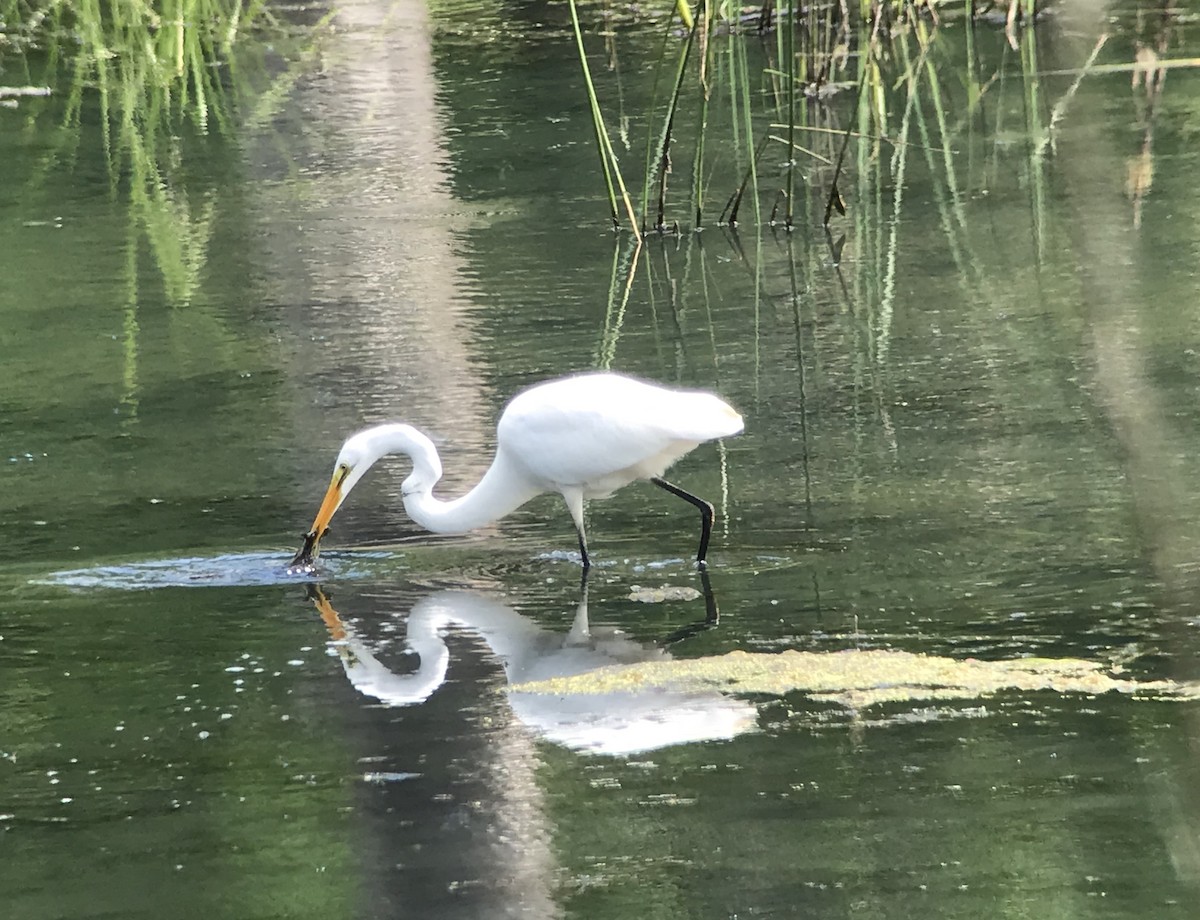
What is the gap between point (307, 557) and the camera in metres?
5.67

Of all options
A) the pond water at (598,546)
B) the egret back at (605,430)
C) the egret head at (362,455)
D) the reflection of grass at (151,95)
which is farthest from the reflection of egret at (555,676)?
the reflection of grass at (151,95)

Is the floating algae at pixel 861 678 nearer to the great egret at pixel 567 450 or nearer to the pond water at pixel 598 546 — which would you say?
the pond water at pixel 598 546

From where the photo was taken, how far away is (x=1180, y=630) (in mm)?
4645

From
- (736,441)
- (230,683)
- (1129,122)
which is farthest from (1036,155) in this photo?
(230,683)

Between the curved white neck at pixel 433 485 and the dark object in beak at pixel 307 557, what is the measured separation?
28 centimetres

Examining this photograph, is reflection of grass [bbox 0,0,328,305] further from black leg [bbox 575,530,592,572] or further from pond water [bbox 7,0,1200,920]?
black leg [bbox 575,530,592,572]

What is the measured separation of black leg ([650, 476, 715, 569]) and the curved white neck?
389 millimetres

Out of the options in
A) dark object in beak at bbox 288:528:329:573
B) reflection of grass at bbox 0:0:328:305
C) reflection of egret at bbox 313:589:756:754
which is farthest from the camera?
reflection of grass at bbox 0:0:328:305

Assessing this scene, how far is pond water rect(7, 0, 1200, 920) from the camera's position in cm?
367

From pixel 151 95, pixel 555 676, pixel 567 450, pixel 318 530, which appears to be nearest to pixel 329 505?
pixel 318 530

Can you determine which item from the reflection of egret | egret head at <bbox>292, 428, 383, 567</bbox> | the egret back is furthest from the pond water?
the egret back

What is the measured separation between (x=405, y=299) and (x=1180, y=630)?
4970 millimetres

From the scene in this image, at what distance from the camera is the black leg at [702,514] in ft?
18.0

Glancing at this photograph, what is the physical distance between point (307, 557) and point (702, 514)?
1138mm
